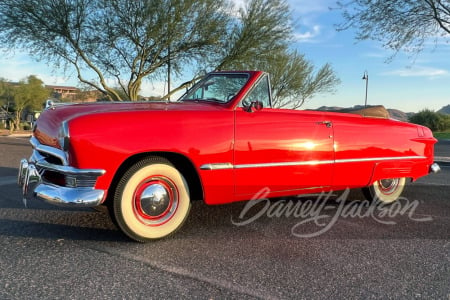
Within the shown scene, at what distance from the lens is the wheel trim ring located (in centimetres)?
315

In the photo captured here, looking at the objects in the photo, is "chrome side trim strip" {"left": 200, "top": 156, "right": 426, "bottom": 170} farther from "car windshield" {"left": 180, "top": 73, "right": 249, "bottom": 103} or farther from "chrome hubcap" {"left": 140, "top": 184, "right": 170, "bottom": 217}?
"car windshield" {"left": 180, "top": 73, "right": 249, "bottom": 103}

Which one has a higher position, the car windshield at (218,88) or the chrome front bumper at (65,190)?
the car windshield at (218,88)

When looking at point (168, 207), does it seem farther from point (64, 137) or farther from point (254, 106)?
point (254, 106)

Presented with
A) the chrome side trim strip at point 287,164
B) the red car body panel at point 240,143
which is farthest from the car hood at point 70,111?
the chrome side trim strip at point 287,164

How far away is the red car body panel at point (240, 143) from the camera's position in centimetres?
295

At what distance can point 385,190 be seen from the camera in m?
4.80

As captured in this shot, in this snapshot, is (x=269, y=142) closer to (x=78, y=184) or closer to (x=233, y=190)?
(x=233, y=190)

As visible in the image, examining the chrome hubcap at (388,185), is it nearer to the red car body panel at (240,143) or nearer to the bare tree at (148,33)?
the red car body panel at (240,143)

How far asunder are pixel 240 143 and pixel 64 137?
1.49 meters

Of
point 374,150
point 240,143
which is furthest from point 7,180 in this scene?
point 374,150

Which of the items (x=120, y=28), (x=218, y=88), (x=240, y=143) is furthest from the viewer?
(x=120, y=28)

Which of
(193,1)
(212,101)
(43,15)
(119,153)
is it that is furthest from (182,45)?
(119,153)

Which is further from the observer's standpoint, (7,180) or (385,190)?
(7,180)

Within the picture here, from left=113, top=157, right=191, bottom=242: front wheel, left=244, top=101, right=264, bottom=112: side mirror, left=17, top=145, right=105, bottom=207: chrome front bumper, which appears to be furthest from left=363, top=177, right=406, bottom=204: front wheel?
left=17, top=145, right=105, bottom=207: chrome front bumper
